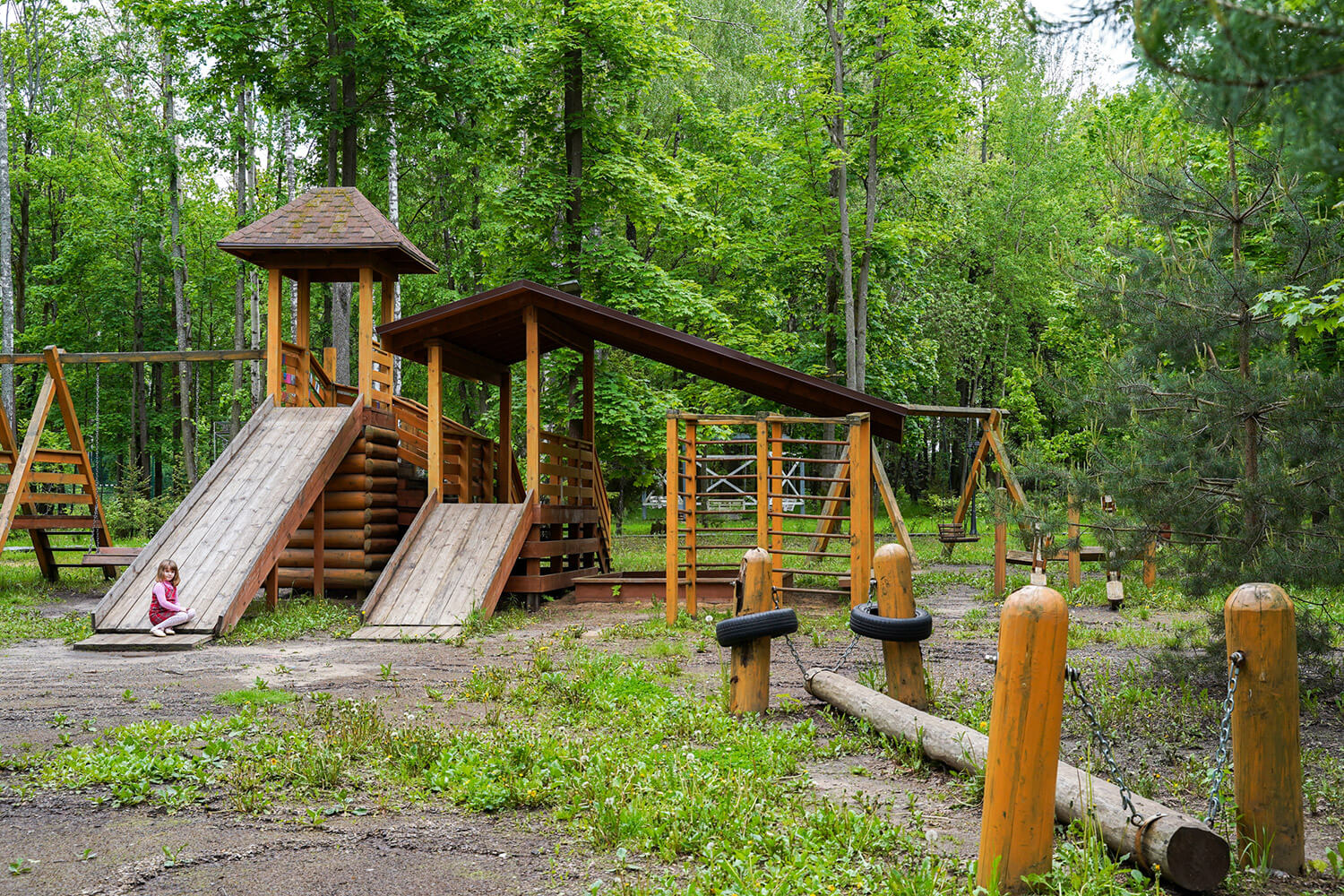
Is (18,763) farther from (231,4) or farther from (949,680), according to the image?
(231,4)

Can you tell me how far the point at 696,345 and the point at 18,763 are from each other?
8.41 m

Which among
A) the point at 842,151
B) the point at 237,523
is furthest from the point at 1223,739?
the point at 842,151

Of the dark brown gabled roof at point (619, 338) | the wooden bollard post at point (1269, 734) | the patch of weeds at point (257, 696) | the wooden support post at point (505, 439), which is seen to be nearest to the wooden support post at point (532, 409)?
the dark brown gabled roof at point (619, 338)

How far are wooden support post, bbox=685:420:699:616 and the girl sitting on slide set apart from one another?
530 centimetres

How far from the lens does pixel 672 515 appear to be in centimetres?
1142

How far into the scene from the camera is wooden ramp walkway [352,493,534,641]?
10457mm

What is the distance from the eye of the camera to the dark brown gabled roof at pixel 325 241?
13141 mm

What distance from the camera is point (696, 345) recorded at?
477 inches

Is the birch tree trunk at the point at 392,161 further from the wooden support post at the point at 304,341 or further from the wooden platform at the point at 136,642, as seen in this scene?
the wooden platform at the point at 136,642

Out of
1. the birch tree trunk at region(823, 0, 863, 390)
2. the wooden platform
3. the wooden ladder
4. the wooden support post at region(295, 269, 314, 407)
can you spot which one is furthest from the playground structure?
the birch tree trunk at region(823, 0, 863, 390)

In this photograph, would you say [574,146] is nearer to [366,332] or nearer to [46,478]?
[366,332]

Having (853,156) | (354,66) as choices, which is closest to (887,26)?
(853,156)

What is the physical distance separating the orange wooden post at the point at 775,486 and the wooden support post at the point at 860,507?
825 mm

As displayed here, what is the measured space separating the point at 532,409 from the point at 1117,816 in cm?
958
